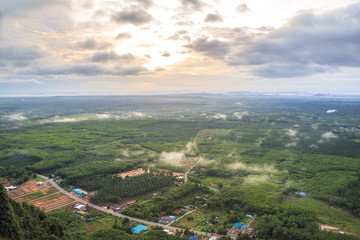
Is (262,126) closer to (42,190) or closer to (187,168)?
(187,168)

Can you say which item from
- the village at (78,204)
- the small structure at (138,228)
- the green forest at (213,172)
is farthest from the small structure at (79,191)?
the small structure at (138,228)

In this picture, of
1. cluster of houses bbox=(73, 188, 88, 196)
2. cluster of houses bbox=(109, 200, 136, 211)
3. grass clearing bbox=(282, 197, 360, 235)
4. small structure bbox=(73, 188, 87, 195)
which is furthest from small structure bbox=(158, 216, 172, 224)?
grass clearing bbox=(282, 197, 360, 235)

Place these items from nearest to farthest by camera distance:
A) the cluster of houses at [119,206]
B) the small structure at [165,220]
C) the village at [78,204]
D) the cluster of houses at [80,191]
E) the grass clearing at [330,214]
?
the village at [78,204]
the grass clearing at [330,214]
the small structure at [165,220]
the cluster of houses at [119,206]
the cluster of houses at [80,191]

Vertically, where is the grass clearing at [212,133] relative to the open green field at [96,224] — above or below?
above

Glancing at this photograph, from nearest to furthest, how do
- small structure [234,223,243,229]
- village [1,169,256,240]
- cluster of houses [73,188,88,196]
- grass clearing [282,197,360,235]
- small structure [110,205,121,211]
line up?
village [1,169,256,240] < small structure [234,223,243,229] < grass clearing [282,197,360,235] < small structure [110,205,121,211] < cluster of houses [73,188,88,196]

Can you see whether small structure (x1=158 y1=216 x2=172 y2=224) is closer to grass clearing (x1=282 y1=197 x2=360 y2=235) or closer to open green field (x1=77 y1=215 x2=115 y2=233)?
open green field (x1=77 y1=215 x2=115 y2=233)

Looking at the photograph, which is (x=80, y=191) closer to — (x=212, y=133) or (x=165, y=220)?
(x=165, y=220)

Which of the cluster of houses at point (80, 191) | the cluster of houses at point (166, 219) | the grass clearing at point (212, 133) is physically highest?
the grass clearing at point (212, 133)

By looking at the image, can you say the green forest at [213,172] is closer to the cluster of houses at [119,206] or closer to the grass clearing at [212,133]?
the grass clearing at [212,133]
